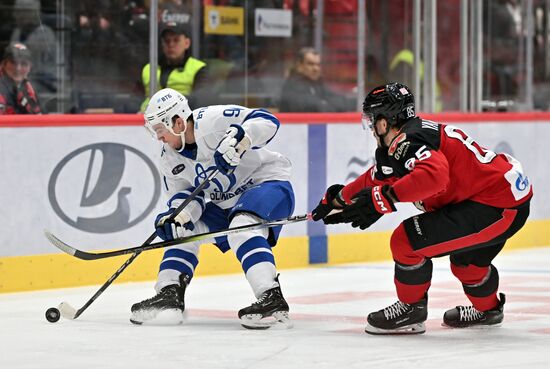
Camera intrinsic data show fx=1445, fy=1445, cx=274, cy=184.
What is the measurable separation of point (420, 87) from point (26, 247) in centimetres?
364

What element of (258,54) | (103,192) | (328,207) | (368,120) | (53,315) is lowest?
(53,315)

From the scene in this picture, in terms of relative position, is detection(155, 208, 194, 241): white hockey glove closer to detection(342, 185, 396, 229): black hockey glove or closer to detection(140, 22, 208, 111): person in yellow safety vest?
detection(342, 185, 396, 229): black hockey glove

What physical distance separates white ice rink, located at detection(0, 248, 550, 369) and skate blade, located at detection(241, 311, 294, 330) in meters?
0.04

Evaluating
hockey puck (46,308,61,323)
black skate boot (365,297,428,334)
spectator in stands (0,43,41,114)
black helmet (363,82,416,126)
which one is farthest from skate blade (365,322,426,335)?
spectator in stands (0,43,41,114)

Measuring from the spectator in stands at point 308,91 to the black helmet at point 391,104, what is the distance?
3.55 m

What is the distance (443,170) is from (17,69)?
130 inches

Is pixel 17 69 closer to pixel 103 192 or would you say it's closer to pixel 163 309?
pixel 103 192

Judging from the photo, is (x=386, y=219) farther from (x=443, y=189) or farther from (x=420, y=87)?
(x=443, y=189)

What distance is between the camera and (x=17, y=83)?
7.74 meters

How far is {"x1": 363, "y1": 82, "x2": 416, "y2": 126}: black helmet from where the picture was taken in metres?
5.38

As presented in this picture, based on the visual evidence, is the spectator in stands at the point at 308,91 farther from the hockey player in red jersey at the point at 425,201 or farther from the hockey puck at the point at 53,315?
the hockey player in red jersey at the point at 425,201

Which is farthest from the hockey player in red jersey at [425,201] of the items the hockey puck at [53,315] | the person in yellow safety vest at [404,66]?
the person in yellow safety vest at [404,66]

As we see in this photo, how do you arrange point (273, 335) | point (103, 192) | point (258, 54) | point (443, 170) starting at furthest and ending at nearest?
1. point (258, 54)
2. point (103, 192)
3. point (273, 335)
4. point (443, 170)

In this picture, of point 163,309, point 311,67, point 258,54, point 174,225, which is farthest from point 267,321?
point 311,67
